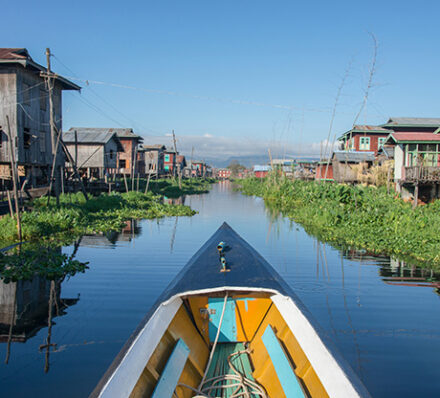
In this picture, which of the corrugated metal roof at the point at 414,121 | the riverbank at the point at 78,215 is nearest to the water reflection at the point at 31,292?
the riverbank at the point at 78,215

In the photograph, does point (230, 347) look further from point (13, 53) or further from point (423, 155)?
point (423, 155)

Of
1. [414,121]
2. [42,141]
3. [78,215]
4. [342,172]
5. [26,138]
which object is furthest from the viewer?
[414,121]

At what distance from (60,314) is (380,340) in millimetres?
5244

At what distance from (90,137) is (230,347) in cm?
2690

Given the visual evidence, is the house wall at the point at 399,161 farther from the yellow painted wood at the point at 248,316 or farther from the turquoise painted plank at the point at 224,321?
the turquoise painted plank at the point at 224,321

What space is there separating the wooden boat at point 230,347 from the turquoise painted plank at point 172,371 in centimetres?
1

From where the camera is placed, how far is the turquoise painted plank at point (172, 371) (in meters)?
3.44

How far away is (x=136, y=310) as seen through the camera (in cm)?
703

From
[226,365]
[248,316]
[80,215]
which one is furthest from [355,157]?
[226,365]

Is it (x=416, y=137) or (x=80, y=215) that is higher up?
(x=416, y=137)

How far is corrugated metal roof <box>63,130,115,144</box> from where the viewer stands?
→ 94.1 ft

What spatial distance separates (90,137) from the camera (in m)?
29.3

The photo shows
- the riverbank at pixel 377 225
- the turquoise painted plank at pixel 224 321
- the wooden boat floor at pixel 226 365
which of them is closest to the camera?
the wooden boat floor at pixel 226 365

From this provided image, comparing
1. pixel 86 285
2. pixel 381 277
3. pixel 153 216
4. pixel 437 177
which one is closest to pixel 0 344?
pixel 86 285
